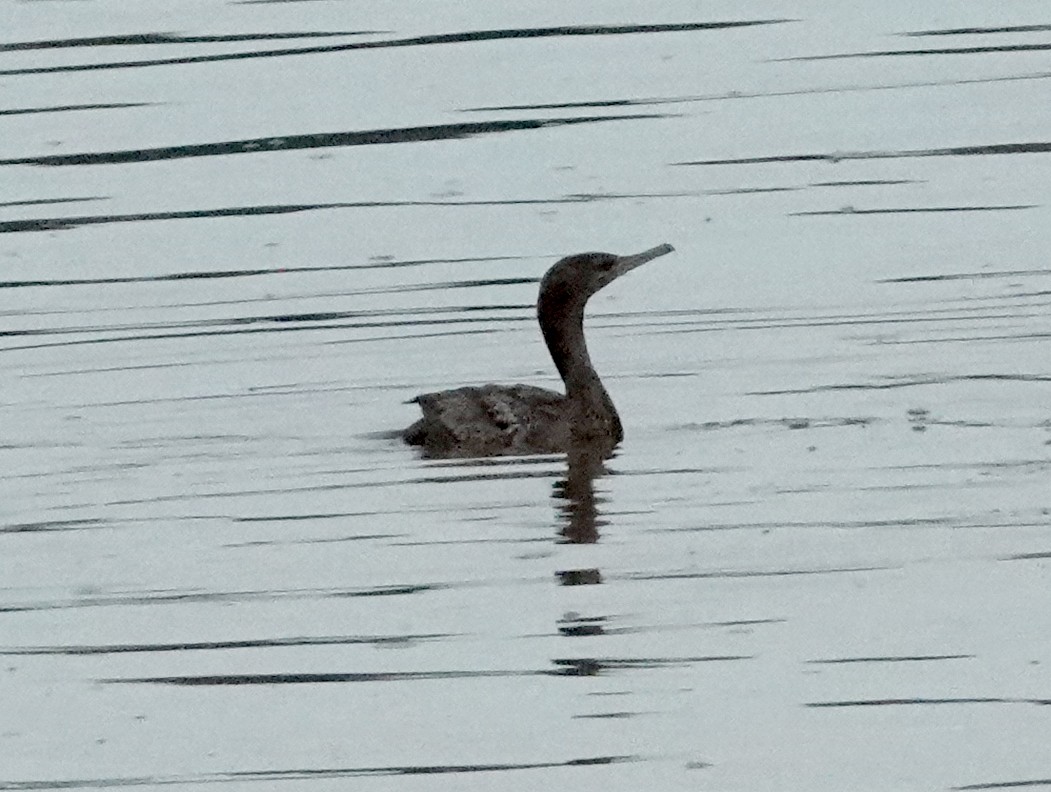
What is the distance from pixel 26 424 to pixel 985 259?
203 inches

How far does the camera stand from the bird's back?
12297 millimetres

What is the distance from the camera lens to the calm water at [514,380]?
8844 millimetres

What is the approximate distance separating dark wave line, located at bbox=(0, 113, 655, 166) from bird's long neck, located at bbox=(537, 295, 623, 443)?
206 inches

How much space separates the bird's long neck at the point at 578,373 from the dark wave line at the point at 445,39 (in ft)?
26.0

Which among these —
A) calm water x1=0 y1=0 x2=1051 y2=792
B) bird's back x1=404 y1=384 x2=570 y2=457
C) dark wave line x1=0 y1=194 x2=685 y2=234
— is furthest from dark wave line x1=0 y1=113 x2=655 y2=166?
bird's back x1=404 y1=384 x2=570 y2=457

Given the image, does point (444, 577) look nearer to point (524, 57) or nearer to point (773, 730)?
point (773, 730)

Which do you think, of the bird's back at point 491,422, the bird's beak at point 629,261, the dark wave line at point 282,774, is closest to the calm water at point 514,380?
the dark wave line at point 282,774

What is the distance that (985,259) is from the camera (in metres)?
15.1

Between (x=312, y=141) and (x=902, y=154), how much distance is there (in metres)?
3.82

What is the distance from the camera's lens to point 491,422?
12.3 metres

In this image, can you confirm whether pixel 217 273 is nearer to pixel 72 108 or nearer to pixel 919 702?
pixel 72 108

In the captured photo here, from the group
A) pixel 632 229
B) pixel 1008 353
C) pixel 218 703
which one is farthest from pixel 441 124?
pixel 218 703

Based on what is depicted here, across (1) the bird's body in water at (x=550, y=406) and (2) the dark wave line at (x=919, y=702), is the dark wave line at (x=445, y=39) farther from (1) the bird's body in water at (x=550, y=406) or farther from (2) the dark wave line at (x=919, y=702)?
(2) the dark wave line at (x=919, y=702)

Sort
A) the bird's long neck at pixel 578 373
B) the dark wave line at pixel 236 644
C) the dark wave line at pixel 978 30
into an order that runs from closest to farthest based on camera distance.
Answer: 1. the dark wave line at pixel 236 644
2. the bird's long neck at pixel 578 373
3. the dark wave line at pixel 978 30
